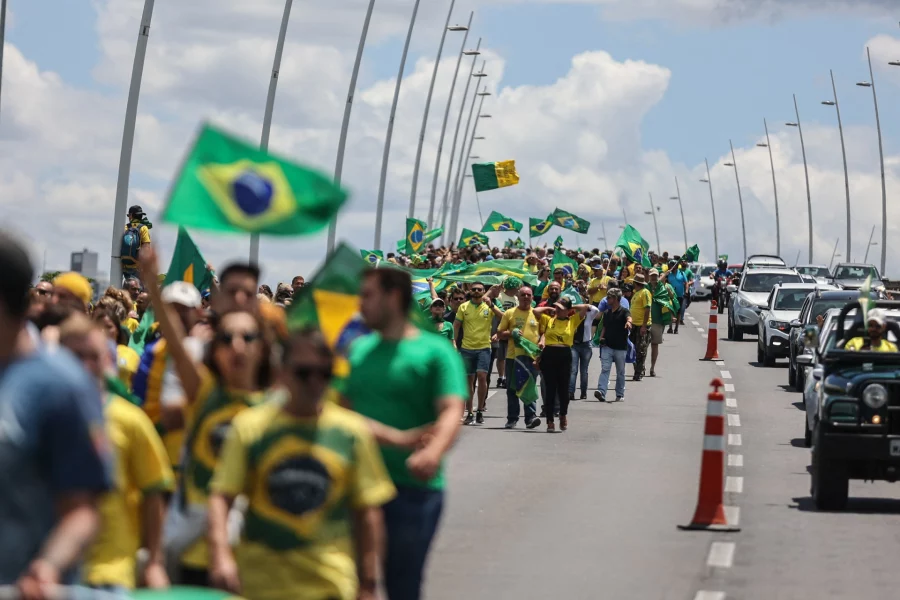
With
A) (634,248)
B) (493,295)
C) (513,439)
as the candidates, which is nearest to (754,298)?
(634,248)

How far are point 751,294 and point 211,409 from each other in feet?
127

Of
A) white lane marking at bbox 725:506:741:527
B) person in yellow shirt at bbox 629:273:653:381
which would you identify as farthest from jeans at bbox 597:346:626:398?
white lane marking at bbox 725:506:741:527

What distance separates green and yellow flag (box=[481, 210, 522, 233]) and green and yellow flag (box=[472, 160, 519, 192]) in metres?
1.20

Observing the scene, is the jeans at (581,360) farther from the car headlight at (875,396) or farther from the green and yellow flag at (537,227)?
the green and yellow flag at (537,227)

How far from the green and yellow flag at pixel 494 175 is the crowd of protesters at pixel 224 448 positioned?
50382 mm

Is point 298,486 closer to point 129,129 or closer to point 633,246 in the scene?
point 129,129

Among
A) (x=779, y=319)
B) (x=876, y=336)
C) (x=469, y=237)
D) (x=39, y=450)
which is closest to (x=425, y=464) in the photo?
(x=39, y=450)

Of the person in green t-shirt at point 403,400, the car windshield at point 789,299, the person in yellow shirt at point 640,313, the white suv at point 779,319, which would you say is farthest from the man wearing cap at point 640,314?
the person in green t-shirt at point 403,400

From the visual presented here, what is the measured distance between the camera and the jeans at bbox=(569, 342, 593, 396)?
28.6m

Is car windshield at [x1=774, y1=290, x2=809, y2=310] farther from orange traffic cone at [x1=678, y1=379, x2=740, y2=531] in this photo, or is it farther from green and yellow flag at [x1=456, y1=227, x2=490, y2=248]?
orange traffic cone at [x1=678, y1=379, x2=740, y2=531]

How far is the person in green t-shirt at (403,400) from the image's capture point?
747 centimetres

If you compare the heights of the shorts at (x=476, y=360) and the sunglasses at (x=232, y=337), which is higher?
the sunglasses at (x=232, y=337)

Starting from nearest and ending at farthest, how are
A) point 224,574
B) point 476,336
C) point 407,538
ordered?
point 224,574 < point 407,538 < point 476,336

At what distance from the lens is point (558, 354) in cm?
2366
